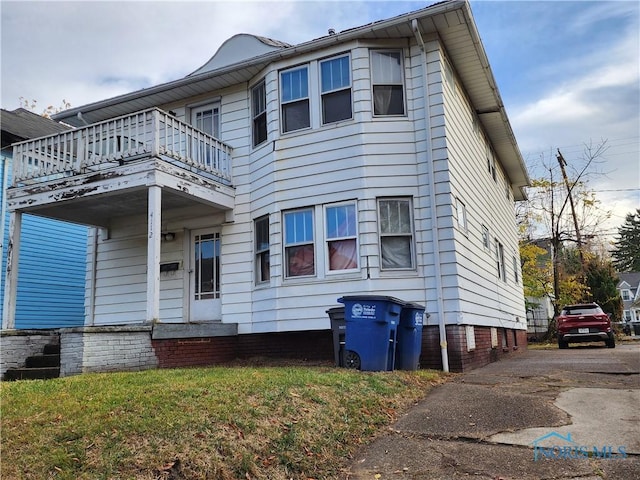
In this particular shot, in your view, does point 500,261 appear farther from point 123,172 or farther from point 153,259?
point 123,172

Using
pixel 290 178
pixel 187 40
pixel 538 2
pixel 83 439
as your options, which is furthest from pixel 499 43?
pixel 83 439

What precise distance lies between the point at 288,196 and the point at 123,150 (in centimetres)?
322

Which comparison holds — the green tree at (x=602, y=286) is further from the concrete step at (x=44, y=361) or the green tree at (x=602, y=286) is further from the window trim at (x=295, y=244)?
the concrete step at (x=44, y=361)

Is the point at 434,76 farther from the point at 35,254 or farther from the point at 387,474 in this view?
the point at 35,254

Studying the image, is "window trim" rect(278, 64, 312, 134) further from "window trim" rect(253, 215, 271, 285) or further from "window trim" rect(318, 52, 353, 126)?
"window trim" rect(253, 215, 271, 285)

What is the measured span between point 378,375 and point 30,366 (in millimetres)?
5809

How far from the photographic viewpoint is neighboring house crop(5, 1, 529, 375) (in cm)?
910

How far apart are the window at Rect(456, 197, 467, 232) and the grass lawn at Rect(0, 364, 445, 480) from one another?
4987 mm

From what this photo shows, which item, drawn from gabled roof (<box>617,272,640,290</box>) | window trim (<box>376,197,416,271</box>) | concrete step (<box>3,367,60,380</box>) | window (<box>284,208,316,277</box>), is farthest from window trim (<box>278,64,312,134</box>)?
gabled roof (<box>617,272,640,290</box>)

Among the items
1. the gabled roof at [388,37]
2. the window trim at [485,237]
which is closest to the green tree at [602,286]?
the gabled roof at [388,37]

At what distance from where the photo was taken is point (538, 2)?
36.0ft

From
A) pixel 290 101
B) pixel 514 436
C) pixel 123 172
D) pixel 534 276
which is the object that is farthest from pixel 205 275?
pixel 534 276

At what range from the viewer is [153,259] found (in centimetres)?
893

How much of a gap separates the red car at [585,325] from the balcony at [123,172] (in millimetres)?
12619
